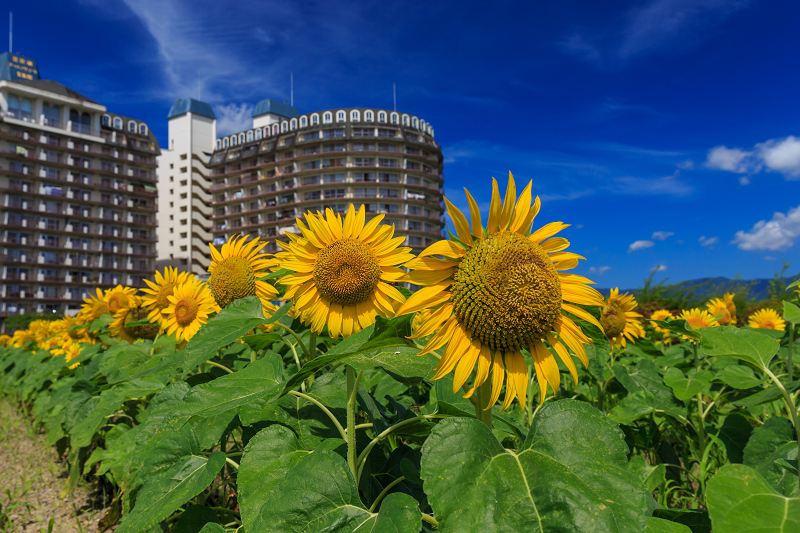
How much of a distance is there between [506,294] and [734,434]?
6.94 feet

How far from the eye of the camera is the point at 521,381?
1.43 meters

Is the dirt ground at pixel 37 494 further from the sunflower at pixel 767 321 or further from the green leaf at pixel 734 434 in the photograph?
the sunflower at pixel 767 321

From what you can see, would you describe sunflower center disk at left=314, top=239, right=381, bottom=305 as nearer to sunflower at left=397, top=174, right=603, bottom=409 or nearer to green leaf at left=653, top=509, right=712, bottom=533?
sunflower at left=397, top=174, right=603, bottom=409

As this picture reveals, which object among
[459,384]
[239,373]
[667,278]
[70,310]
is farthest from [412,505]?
[70,310]

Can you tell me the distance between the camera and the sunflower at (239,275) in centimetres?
302

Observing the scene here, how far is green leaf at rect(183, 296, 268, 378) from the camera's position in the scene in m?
1.76

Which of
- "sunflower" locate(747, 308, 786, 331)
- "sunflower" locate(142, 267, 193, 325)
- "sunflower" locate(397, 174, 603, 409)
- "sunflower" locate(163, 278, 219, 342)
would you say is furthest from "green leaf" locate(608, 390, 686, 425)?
"sunflower" locate(747, 308, 786, 331)

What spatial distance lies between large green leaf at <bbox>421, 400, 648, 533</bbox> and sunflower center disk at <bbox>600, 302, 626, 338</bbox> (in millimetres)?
2981

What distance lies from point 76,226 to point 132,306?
75942 millimetres

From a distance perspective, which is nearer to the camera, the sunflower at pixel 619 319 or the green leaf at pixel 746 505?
the green leaf at pixel 746 505

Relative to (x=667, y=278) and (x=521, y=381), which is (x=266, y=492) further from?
(x=667, y=278)

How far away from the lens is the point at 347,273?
2.23 meters

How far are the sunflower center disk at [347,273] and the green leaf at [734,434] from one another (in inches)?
82.6

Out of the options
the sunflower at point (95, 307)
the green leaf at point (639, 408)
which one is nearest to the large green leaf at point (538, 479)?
the green leaf at point (639, 408)
